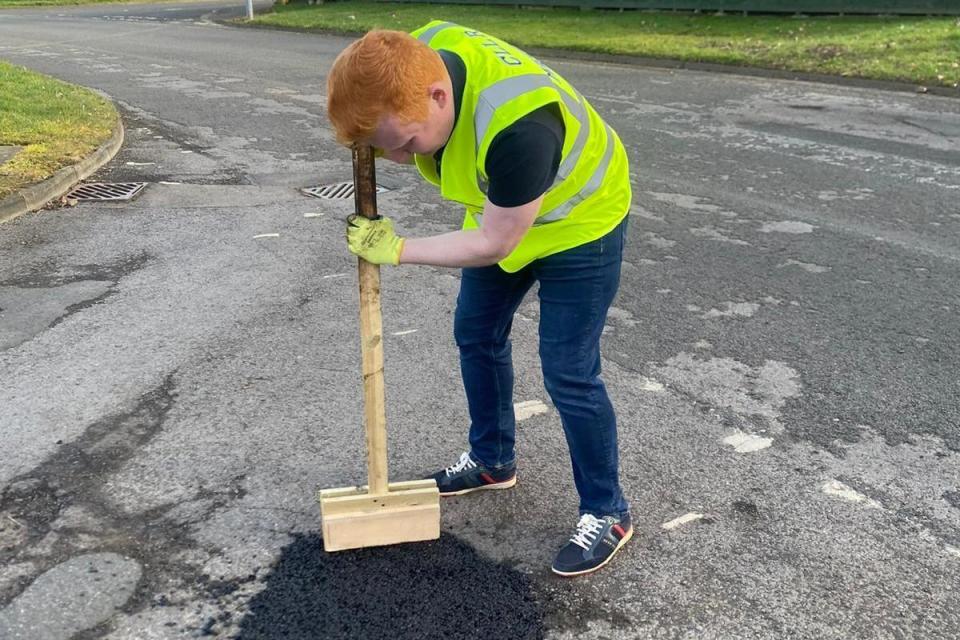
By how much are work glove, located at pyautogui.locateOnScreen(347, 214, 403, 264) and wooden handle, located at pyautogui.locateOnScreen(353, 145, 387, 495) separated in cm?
5

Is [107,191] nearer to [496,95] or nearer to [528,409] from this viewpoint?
[528,409]

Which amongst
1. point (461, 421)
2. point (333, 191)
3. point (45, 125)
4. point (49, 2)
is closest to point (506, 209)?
point (461, 421)

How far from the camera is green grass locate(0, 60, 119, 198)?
23.1 ft

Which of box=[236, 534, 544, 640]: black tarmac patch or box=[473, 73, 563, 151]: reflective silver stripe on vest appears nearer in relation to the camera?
box=[473, 73, 563, 151]: reflective silver stripe on vest

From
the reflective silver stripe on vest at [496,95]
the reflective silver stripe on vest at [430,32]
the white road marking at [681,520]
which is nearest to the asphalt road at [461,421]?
the white road marking at [681,520]

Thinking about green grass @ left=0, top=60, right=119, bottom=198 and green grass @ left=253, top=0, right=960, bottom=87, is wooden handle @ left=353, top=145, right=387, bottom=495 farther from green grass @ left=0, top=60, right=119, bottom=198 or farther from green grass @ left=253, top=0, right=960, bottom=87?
green grass @ left=253, top=0, right=960, bottom=87

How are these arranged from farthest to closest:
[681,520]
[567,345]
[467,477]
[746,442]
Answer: [746,442] → [467,477] → [681,520] → [567,345]

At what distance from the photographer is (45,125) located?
8.52 meters

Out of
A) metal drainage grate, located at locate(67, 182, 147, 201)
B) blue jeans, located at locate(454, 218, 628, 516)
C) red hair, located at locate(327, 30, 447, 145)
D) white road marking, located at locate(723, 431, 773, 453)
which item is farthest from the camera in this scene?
metal drainage grate, located at locate(67, 182, 147, 201)

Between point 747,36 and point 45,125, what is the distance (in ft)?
40.3

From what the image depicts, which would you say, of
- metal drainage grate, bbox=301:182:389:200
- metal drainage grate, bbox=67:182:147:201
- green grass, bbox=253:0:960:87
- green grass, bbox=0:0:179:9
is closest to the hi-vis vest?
metal drainage grate, bbox=301:182:389:200

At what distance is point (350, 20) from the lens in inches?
891

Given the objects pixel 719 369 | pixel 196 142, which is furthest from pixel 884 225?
pixel 196 142

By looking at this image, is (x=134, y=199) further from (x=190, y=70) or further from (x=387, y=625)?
(x=190, y=70)
